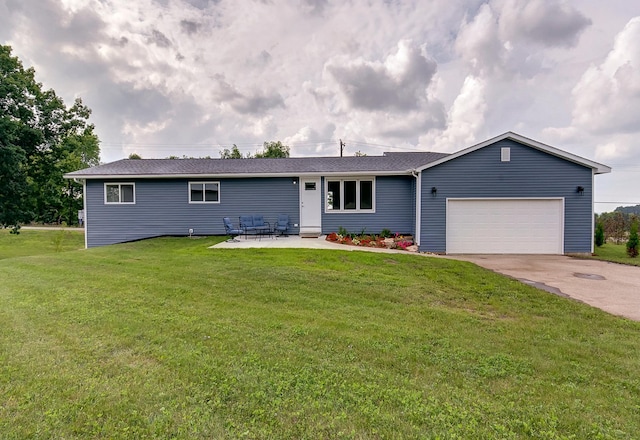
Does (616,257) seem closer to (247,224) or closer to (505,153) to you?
(505,153)

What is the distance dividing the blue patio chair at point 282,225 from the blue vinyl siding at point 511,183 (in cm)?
511

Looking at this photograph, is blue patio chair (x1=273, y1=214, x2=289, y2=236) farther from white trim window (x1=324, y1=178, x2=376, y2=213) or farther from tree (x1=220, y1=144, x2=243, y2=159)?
tree (x1=220, y1=144, x2=243, y2=159)

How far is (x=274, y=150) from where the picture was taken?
3581cm

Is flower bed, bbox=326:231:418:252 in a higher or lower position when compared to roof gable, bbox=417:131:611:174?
lower

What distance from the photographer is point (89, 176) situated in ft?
40.5

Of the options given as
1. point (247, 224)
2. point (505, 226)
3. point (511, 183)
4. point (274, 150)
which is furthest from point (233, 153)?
point (505, 226)

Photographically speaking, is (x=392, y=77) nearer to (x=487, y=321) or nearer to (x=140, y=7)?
(x=140, y=7)

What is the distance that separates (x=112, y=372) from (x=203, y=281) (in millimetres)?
3060

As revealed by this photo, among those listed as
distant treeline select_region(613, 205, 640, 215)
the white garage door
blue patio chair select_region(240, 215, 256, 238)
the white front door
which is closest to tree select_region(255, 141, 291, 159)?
the white front door

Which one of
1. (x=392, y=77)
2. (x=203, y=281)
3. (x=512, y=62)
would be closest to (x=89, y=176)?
(x=203, y=281)

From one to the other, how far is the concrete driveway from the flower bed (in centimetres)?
188

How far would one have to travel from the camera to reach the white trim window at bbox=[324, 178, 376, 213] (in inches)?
496

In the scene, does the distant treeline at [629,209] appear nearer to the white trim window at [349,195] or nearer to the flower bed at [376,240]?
the flower bed at [376,240]

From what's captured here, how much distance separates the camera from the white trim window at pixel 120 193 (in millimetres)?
12859
